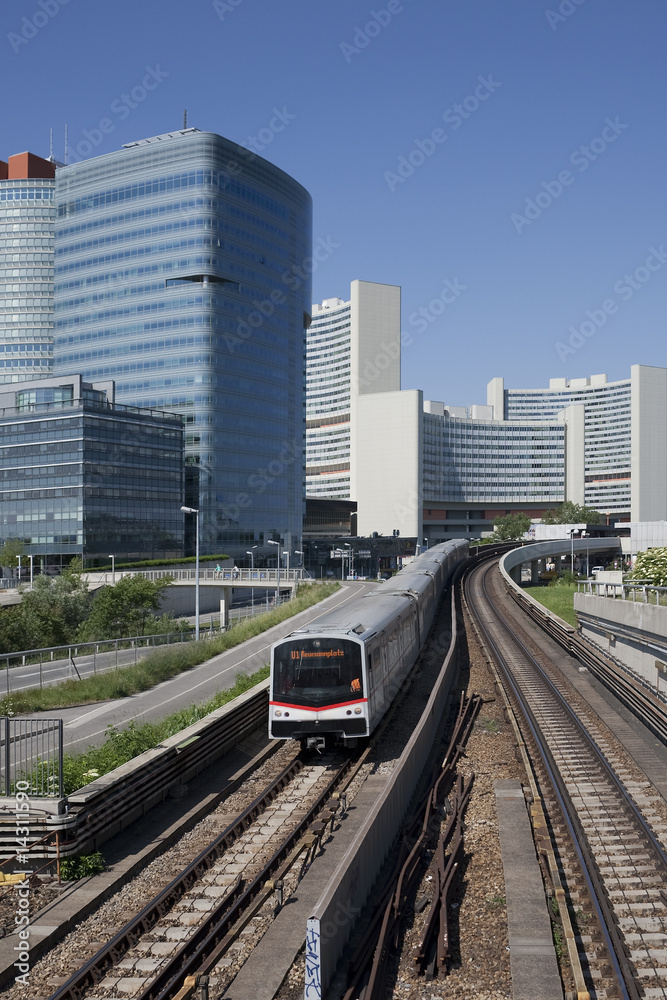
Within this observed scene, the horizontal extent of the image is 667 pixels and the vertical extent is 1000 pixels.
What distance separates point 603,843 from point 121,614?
35.5 meters

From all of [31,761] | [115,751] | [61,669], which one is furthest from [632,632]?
[31,761]

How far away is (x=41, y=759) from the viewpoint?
14508 mm

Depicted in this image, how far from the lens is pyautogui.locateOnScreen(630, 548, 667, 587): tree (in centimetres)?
3284

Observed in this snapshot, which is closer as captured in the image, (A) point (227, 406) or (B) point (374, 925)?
(B) point (374, 925)

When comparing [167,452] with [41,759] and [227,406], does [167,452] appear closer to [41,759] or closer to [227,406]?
[227,406]

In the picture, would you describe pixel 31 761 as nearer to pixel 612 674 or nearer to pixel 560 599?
pixel 612 674

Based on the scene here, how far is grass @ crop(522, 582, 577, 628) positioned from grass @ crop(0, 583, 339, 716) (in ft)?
58.7

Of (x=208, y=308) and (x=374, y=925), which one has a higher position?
(x=208, y=308)

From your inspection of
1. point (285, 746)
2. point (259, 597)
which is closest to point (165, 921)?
point (285, 746)

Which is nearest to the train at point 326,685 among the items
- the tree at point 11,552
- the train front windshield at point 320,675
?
the train front windshield at point 320,675

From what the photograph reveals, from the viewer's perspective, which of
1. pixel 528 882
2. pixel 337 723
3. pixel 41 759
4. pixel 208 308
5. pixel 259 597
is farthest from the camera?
pixel 208 308

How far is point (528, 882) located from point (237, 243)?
11294 cm

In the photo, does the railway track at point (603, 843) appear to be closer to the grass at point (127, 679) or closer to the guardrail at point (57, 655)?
the grass at point (127, 679)

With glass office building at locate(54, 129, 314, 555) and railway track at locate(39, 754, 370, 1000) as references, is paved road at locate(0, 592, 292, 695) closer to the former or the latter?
railway track at locate(39, 754, 370, 1000)
